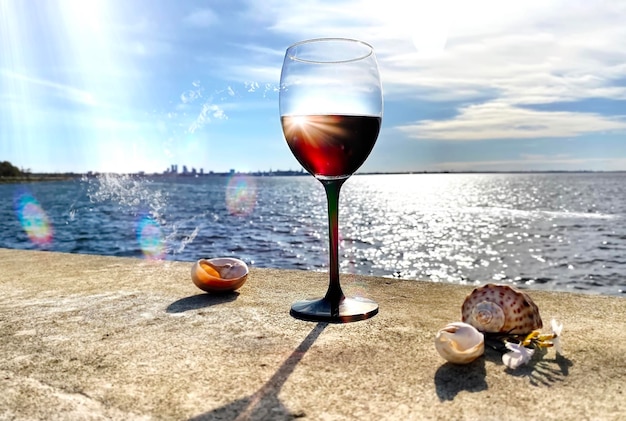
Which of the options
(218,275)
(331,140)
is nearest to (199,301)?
(218,275)

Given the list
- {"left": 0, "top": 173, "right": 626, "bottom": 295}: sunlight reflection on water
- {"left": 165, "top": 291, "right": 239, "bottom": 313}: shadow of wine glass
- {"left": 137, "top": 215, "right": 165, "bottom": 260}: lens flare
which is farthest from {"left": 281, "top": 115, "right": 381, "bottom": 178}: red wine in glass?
{"left": 137, "top": 215, "right": 165, "bottom": 260}: lens flare

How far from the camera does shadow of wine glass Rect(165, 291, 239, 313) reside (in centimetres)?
225

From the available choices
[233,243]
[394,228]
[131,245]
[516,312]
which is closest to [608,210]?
[394,228]

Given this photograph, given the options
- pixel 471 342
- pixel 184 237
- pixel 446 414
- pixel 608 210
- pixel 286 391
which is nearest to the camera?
pixel 446 414

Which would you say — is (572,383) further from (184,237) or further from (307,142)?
(184,237)

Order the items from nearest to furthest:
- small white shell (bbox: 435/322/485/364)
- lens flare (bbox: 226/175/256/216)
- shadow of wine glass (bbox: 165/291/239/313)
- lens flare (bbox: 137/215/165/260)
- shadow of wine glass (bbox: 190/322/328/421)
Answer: shadow of wine glass (bbox: 190/322/328/421) → small white shell (bbox: 435/322/485/364) → shadow of wine glass (bbox: 165/291/239/313) → lens flare (bbox: 137/215/165/260) → lens flare (bbox: 226/175/256/216)

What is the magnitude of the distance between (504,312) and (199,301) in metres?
1.35

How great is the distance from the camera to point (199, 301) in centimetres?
237

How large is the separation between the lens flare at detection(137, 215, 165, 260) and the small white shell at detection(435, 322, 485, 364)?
56.9 feet

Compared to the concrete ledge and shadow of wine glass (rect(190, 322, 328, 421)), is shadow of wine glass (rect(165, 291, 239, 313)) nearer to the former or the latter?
the concrete ledge

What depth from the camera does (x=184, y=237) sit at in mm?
26469

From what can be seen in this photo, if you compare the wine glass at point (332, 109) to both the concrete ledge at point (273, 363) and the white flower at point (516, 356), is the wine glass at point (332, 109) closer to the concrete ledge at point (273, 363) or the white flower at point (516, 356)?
the concrete ledge at point (273, 363)

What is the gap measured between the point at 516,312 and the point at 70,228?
3658cm

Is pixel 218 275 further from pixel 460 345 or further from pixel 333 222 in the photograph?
pixel 460 345
